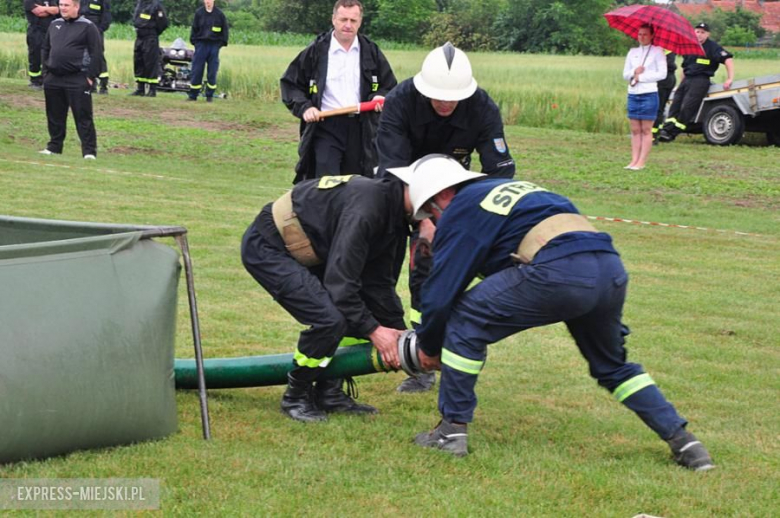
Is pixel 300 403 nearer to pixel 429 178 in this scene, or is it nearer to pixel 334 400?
pixel 334 400

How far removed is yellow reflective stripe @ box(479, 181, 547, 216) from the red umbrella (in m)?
12.4

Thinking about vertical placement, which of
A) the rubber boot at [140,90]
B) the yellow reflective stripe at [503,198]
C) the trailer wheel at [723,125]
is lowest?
the rubber boot at [140,90]

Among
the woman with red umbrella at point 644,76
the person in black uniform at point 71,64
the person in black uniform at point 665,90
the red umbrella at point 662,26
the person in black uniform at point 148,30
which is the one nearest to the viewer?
the person in black uniform at point 71,64

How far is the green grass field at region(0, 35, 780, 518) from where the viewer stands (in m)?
4.55

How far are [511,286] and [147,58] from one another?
19.6 m

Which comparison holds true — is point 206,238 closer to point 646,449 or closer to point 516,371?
point 516,371

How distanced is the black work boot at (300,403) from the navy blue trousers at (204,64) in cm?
1809

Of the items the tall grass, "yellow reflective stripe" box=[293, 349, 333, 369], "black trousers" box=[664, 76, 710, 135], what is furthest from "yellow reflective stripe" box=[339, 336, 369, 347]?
the tall grass

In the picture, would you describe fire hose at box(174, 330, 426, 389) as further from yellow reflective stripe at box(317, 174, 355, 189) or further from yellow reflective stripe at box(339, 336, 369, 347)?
yellow reflective stripe at box(317, 174, 355, 189)

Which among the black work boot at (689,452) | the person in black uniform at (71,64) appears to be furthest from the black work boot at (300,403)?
the person in black uniform at (71,64)

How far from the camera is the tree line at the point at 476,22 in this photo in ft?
249

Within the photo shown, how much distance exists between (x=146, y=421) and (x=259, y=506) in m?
0.84

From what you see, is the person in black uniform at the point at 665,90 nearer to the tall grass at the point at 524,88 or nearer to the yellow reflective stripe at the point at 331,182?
the tall grass at the point at 524,88

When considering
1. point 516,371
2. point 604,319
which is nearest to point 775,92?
point 516,371
